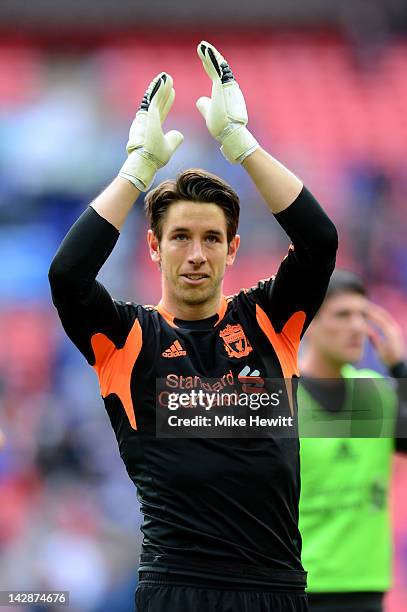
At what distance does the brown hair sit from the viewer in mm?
3525

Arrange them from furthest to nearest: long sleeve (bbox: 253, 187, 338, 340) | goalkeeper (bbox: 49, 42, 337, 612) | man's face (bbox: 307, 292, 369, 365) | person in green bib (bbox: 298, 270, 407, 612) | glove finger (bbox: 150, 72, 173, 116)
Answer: man's face (bbox: 307, 292, 369, 365) < person in green bib (bbox: 298, 270, 407, 612) < glove finger (bbox: 150, 72, 173, 116) < long sleeve (bbox: 253, 187, 338, 340) < goalkeeper (bbox: 49, 42, 337, 612)

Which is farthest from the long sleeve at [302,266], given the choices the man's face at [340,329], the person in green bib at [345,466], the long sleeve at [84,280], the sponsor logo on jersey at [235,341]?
the man's face at [340,329]

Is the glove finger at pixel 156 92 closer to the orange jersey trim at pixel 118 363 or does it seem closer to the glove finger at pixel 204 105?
the glove finger at pixel 204 105

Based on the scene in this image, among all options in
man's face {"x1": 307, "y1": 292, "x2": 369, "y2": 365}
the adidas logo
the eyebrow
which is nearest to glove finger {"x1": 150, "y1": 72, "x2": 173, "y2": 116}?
the eyebrow

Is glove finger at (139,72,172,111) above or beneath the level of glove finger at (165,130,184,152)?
above

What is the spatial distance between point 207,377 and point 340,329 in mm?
2146

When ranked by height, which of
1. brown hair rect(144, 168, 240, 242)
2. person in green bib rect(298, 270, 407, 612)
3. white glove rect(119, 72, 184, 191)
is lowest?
person in green bib rect(298, 270, 407, 612)

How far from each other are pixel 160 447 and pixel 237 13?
12.6 meters

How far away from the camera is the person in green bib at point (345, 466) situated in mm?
4797

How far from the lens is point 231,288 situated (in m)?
11.6

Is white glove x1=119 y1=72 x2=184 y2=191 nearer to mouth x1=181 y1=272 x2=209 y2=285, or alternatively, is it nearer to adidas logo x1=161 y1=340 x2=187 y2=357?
mouth x1=181 y1=272 x2=209 y2=285

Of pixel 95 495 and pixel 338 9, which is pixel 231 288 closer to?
pixel 95 495

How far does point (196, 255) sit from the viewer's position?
134 inches

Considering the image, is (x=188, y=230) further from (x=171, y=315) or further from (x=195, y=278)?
(x=171, y=315)
